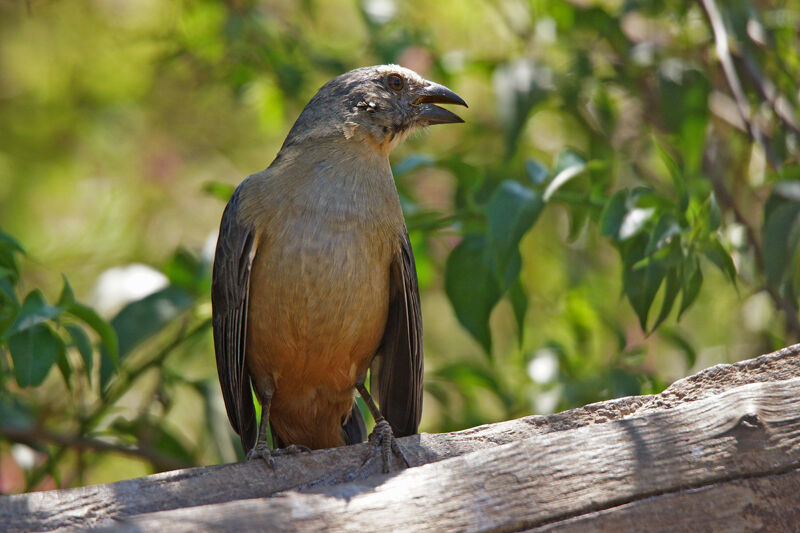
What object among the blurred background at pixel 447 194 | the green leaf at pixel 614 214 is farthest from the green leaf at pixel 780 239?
the green leaf at pixel 614 214

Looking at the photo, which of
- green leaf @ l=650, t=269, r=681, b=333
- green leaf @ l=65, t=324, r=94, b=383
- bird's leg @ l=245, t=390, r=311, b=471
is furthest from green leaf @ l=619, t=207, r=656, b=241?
green leaf @ l=65, t=324, r=94, b=383

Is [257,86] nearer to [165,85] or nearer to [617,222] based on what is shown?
[165,85]

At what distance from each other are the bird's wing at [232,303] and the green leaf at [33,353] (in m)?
0.65

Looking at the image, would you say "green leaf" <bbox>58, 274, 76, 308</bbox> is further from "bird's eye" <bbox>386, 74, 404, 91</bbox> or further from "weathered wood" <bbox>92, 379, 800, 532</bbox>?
"bird's eye" <bbox>386, 74, 404, 91</bbox>

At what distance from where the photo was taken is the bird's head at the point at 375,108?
3721mm

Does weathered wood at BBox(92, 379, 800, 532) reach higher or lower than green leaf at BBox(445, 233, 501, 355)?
lower

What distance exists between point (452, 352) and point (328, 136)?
2.44 m

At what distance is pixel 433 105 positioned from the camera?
387 centimetres

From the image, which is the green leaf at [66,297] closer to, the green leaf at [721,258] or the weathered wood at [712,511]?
the weathered wood at [712,511]

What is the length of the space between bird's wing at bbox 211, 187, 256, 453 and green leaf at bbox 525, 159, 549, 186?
108cm

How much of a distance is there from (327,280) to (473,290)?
57cm

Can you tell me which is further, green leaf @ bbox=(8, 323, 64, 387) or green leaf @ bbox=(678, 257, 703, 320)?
green leaf @ bbox=(678, 257, 703, 320)

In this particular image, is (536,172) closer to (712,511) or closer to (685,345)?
(685,345)

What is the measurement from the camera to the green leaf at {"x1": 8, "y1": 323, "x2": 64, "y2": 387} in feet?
9.55
